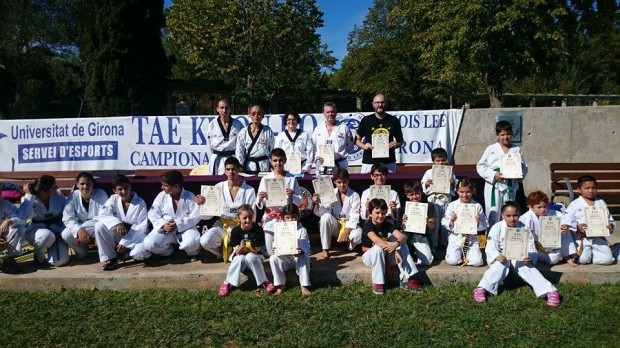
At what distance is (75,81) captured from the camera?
2645cm

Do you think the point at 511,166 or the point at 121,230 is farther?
the point at 511,166

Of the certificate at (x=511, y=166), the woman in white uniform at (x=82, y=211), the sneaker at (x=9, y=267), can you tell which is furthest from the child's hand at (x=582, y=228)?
the sneaker at (x=9, y=267)

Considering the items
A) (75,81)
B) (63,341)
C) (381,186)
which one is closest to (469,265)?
(381,186)

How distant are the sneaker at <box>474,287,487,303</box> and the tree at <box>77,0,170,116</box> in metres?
16.2

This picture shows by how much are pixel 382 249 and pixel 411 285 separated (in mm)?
455

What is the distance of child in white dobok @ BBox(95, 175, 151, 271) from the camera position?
5.41 meters

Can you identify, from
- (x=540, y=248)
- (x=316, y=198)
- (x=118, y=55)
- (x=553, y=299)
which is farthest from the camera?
(x=118, y=55)

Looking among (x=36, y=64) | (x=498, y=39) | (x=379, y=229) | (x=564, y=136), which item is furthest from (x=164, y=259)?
(x=36, y=64)

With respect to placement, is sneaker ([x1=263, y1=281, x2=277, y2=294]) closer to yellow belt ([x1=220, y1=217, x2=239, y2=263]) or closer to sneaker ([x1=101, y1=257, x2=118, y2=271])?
yellow belt ([x1=220, y1=217, x2=239, y2=263])

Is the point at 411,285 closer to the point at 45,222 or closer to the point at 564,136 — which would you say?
the point at 45,222

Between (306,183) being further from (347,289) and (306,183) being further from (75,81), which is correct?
(75,81)

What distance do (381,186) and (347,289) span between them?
4.09ft

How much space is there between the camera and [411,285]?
4.94 m

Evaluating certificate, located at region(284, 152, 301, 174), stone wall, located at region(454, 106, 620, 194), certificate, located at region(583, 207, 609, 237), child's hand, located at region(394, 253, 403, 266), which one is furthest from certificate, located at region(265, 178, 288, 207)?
stone wall, located at region(454, 106, 620, 194)
